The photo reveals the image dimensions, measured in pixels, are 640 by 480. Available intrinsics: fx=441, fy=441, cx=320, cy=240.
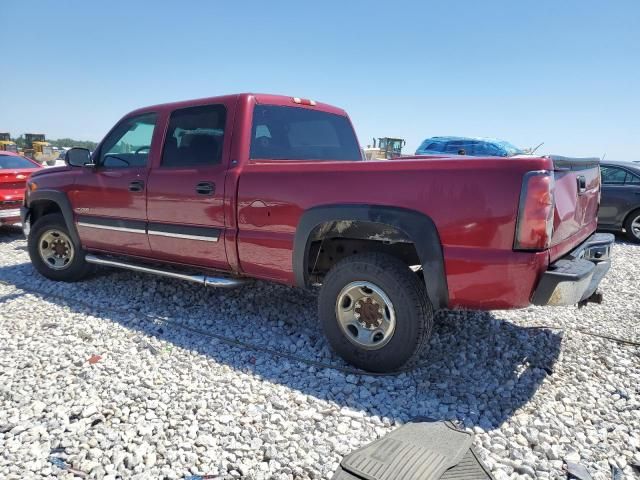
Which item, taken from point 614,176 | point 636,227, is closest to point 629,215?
point 636,227

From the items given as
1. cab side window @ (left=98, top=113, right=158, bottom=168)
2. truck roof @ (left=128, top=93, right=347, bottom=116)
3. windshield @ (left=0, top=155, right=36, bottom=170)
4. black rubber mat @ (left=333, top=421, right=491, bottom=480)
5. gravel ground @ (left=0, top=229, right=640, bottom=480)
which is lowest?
gravel ground @ (left=0, top=229, right=640, bottom=480)

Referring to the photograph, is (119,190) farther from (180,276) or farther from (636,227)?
(636,227)

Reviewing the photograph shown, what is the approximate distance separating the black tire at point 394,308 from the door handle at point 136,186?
6.84 feet

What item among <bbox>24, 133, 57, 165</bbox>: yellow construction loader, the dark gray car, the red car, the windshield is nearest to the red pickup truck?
the red car

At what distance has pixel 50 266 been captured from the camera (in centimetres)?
512

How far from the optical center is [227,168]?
353 centimetres

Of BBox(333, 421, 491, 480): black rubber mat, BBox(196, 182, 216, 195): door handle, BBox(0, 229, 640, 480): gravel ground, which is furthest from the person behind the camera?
BBox(196, 182, 216, 195): door handle

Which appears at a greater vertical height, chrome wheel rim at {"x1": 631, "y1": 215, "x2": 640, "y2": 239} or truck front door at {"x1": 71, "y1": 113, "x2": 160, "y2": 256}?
truck front door at {"x1": 71, "y1": 113, "x2": 160, "y2": 256}

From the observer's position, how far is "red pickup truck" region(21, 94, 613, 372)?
2475mm

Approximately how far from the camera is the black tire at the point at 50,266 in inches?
195

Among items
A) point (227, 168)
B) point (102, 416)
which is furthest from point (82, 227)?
point (102, 416)

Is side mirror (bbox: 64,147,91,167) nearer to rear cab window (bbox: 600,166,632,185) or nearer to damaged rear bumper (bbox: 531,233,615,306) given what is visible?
damaged rear bumper (bbox: 531,233,615,306)

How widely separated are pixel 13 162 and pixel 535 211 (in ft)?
29.6

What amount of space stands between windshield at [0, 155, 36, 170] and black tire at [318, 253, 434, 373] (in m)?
7.42
